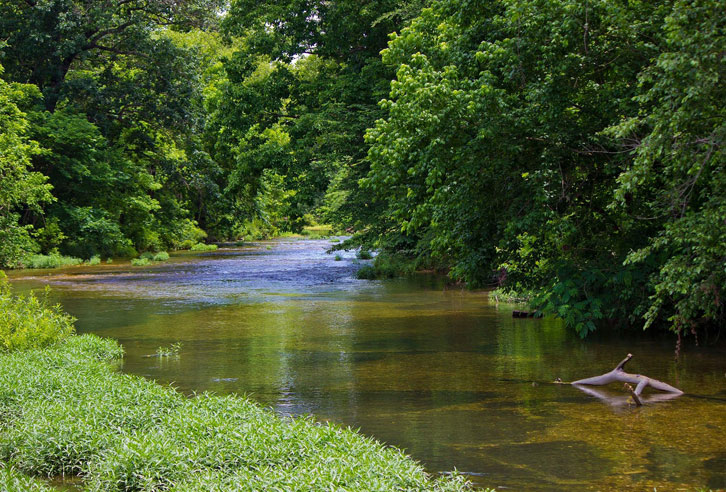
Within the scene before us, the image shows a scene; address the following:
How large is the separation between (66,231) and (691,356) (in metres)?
30.0

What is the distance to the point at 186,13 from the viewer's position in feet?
115

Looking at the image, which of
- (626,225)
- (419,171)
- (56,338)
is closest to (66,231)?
(56,338)

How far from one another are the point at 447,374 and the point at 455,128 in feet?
13.0

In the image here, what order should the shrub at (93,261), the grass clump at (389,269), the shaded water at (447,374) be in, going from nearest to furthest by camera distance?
the shaded water at (447,374) → the grass clump at (389,269) → the shrub at (93,261)

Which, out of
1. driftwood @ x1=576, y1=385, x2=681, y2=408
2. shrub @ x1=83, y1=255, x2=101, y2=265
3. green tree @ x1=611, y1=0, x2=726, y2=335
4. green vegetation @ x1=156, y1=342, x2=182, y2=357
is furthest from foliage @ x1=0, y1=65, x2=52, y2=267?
green tree @ x1=611, y1=0, x2=726, y2=335

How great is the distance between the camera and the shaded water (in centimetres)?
732

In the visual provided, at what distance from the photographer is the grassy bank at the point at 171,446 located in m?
5.98

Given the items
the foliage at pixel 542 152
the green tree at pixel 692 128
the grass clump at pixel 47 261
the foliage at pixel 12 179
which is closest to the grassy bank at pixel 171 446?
the green tree at pixel 692 128

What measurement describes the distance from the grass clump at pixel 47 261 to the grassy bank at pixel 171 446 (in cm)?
2398

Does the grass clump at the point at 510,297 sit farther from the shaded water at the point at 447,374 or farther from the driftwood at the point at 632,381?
the driftwood at the point at 632,381

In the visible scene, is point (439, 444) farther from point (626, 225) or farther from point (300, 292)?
point (300, 292)

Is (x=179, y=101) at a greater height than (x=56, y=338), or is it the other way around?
(x=179, y=101)

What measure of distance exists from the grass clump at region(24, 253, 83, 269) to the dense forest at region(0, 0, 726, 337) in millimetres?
560

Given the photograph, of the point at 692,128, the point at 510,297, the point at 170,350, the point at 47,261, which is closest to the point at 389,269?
the point at 510,297
